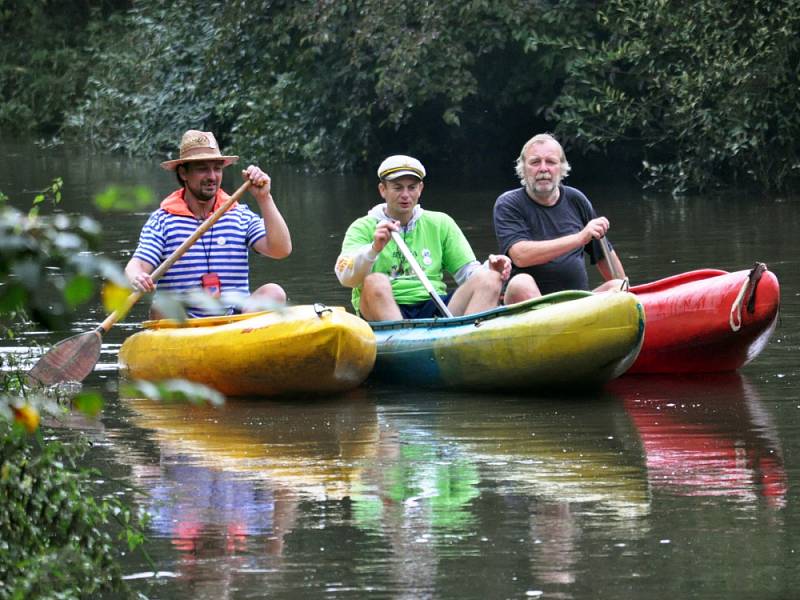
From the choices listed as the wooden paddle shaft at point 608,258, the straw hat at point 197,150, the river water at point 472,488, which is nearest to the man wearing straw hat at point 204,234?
the straw hat at point 197,150

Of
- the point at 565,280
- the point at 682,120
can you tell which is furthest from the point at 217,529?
the point at 682,120

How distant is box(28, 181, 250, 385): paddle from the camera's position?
7.27m

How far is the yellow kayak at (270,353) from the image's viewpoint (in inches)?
278

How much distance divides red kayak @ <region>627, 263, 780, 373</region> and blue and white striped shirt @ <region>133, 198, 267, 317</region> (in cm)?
174

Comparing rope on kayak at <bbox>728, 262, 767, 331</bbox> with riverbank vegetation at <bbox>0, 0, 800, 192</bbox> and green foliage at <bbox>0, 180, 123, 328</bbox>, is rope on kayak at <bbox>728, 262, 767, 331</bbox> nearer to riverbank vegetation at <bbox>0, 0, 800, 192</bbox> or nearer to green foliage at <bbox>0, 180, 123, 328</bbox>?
green foliage at <bbox>0, 180, 123, 328</bbox>

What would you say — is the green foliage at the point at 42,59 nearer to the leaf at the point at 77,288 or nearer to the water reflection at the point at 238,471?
the water reflection at the point at 238,471

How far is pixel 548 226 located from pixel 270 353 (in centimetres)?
143

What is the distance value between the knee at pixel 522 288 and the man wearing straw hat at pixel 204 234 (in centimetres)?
99

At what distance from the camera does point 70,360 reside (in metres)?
7.30

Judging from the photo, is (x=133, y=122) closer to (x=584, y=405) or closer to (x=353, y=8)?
(x=353, y=8)

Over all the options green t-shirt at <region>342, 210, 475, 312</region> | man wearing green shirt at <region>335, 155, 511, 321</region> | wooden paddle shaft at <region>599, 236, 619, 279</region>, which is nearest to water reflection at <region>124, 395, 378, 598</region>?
man wearing green shirt at <region>335, 155, 511, 321</region>

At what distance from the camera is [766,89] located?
16547 millimetres

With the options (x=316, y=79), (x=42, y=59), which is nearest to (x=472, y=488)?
(x=316, y=79)

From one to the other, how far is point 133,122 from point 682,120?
453 inches
